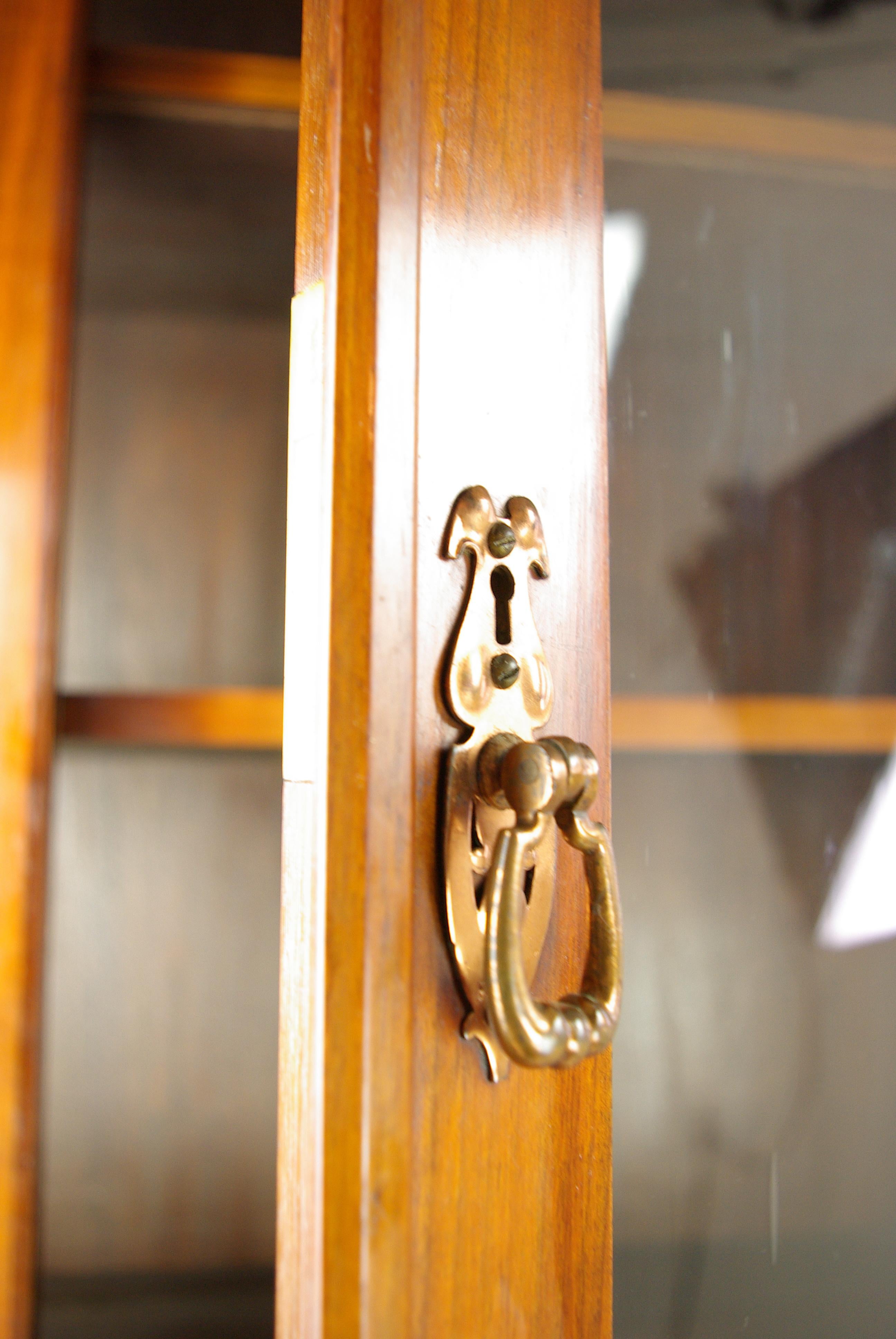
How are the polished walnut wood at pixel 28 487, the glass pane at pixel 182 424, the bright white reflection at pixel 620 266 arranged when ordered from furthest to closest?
1. the glass pane at pixel 182 424
2. the polished walnut wood at pixel 28 487
3. the bright white reflection at pixel 620 266

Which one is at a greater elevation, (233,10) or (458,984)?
(233,10)

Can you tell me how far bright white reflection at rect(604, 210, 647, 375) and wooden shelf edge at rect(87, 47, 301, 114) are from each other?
31 centimetres

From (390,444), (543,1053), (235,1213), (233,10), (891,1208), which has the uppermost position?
(233,10)

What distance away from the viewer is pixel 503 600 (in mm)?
247

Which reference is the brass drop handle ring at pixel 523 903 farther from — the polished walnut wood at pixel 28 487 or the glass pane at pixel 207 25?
the glass pane at pixel 207 25

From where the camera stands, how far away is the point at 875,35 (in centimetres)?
40

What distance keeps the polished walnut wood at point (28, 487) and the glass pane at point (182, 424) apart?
0.19 ft

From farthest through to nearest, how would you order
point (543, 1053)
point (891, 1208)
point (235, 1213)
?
point (235, 1213), point (891, 1208), point (543, 1053)

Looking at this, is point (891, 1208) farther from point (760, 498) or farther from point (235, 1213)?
point (235, 1213)

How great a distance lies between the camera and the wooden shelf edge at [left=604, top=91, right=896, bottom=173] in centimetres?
38

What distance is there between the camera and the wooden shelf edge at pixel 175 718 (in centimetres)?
52

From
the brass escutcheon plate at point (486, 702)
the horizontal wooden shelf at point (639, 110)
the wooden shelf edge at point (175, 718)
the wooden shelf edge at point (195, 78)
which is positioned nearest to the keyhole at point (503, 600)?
the brass escutcheon plate at point (486, 702)

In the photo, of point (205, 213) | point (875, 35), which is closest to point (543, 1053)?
point (875, 35)

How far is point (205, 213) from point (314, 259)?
16.1 inches
